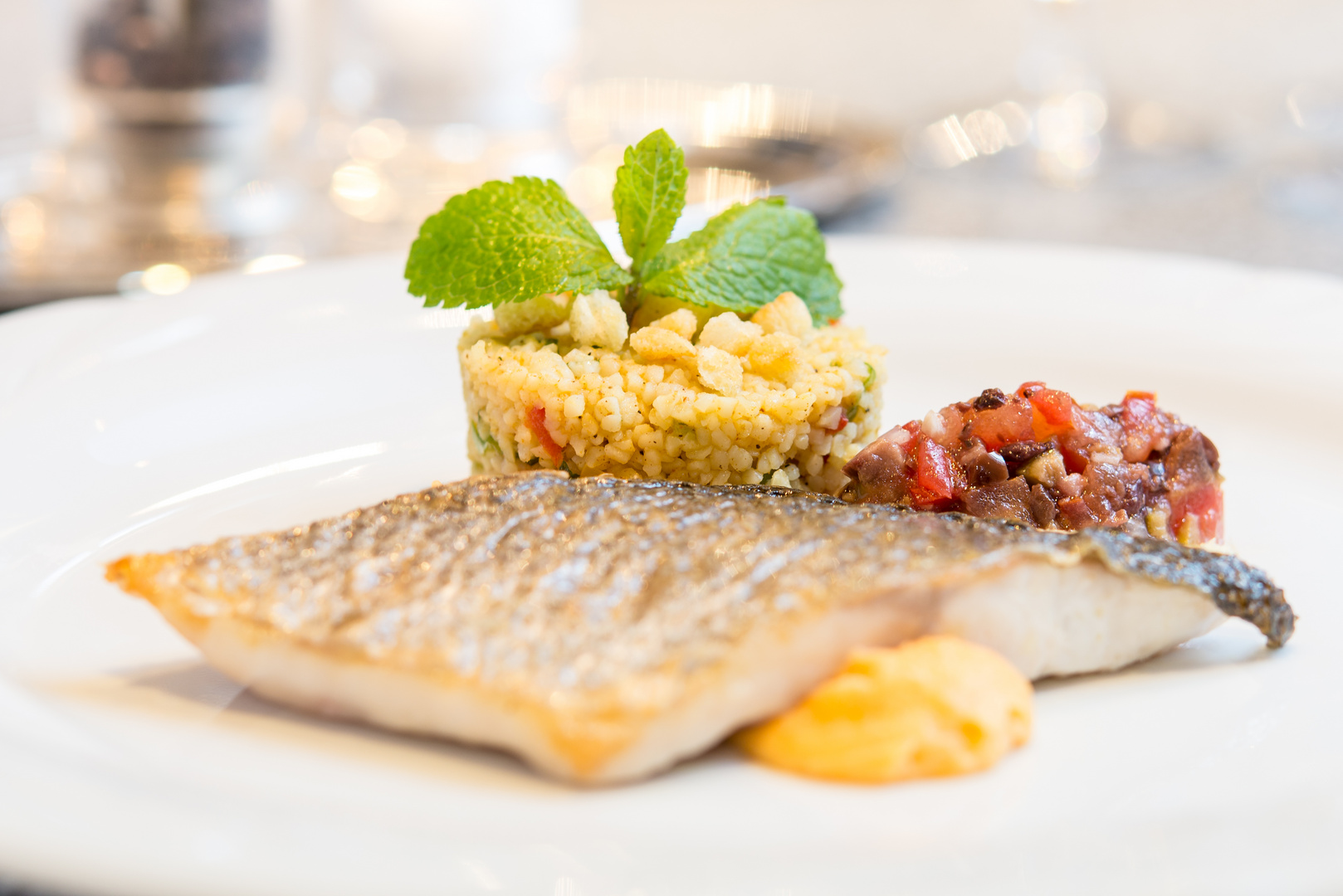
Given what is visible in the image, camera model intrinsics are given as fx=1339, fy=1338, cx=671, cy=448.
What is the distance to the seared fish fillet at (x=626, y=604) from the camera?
5.08ft

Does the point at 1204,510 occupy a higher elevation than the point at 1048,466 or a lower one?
lower

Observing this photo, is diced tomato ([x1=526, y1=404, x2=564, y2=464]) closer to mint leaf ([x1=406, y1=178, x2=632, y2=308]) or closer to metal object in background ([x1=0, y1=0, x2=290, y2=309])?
mint leaf ([x1=406, y1=178, x2=632, y2=308])

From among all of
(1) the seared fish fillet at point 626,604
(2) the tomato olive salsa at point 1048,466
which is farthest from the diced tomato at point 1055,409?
(1) the seared fish fillet at point 626,604

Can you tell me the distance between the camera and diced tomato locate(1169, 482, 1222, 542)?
229cm

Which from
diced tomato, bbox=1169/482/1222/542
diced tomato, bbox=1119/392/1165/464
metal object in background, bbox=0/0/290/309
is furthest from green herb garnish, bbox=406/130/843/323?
metal object in background, bbox=0/0/290/309

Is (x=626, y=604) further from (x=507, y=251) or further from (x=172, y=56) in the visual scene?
(x=172, y=56)

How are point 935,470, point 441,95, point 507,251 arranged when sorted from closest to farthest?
point 935,470 < point 507,251 < point 441,95

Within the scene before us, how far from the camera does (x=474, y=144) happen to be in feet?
16.4

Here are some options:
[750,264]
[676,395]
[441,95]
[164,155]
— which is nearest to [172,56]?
[164,155]

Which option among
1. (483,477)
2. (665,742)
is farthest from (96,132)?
(665,742)

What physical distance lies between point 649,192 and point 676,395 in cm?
43

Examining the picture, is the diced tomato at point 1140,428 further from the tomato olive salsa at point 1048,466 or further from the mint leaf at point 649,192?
the mint leaf at point 649,192

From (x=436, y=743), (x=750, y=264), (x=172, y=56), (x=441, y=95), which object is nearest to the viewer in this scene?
(x=436, y=743)

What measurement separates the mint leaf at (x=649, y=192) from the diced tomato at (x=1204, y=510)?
1024 mm
